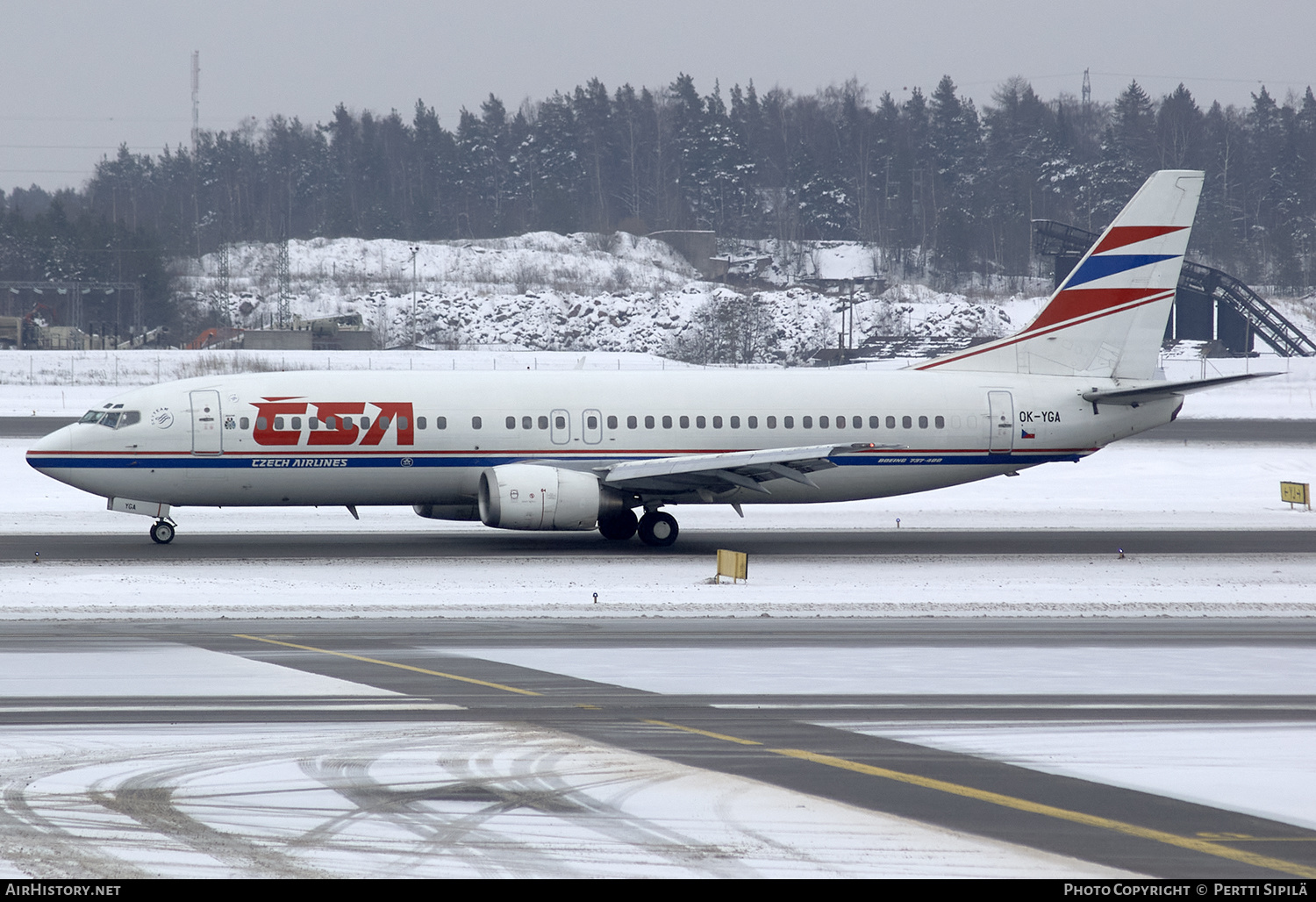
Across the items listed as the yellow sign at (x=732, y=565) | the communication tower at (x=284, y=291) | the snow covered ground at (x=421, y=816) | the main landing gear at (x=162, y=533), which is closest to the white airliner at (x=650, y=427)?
the main landing gear at (x=162, y=533)

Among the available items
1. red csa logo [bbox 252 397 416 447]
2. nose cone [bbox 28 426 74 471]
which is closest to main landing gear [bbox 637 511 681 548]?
red csa logo [bbox 252 397 416 447]

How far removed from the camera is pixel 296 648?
17422 millimetres

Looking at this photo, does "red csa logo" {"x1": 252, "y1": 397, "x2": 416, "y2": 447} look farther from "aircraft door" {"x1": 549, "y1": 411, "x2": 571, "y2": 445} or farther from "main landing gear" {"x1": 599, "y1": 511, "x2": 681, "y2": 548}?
"main landing gear" {"x1": 599, "y1": 511, "x2": 681, "y2": 548}

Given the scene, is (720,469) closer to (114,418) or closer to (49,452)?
(114,418)

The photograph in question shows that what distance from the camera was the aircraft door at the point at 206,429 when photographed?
27844 millimetres

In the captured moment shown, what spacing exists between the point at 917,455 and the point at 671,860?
73.2 feet

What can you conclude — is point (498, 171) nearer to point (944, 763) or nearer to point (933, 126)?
point (933, 126)

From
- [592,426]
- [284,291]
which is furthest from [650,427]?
[284,291]

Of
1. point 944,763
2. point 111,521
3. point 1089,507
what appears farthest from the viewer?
point 1089,507

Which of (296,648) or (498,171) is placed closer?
(296,648)

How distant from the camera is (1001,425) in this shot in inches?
1199

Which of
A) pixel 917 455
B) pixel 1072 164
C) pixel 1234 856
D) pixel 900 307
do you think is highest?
pixel 1072 164

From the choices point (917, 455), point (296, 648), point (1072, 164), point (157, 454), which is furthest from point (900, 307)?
point (296, 648)

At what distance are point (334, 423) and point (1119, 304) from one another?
18.5 metres
